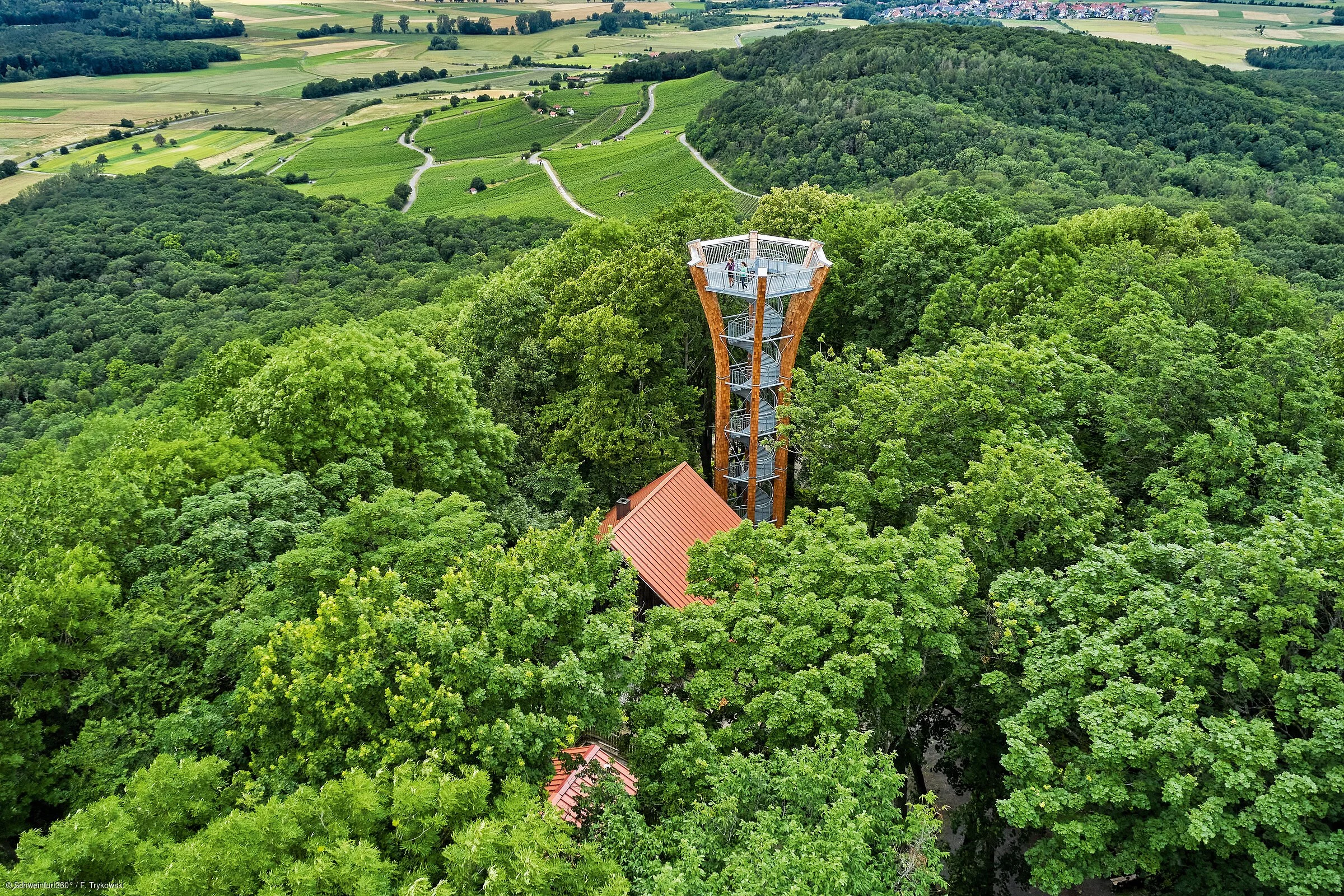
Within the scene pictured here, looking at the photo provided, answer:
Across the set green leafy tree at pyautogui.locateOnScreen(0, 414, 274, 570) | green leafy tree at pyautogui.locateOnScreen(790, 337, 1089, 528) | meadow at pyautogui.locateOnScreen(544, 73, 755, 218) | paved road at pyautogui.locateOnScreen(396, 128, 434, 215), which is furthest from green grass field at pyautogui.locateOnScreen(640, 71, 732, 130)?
green leafy tree at pyautogui.locateOnScreen(0, 414, 274, 570)

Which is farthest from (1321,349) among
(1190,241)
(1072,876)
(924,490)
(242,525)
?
(242,525)

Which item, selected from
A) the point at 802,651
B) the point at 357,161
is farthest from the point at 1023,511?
the point at 357,161

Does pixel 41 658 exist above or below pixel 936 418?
below

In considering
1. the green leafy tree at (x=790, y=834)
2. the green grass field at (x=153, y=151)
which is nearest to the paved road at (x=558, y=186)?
the green grass field at (x=153, y=151)

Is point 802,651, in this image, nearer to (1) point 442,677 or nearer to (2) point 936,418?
(1) point 442,677

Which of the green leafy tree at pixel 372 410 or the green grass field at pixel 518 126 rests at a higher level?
the green leafy tree at pixel 372 410

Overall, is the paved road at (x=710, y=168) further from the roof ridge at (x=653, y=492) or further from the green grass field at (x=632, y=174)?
the roof ridge at (x=653, y=492)
